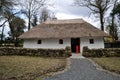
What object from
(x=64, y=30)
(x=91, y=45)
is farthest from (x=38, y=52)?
(x=91, y=45)

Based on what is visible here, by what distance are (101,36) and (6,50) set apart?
1413 cm

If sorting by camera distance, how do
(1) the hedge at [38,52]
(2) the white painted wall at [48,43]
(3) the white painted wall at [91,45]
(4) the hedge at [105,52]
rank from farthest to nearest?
(2) the white painted wall at [48,43] < (3) the white painted wall at [91,45] < (1) the hedge at [38,52] < (4) the hedge at [105,52]

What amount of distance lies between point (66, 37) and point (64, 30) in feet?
7.46

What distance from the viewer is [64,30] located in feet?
105

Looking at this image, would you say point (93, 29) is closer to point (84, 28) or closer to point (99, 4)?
point (84, 28)

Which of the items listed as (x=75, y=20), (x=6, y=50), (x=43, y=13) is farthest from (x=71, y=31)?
(x=43, y=13)

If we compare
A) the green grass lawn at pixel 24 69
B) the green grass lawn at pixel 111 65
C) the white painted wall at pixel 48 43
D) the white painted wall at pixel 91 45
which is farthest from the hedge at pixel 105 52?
the green grass lawn at pixel 24 69

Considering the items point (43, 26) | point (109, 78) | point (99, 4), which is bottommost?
point (109, 78)

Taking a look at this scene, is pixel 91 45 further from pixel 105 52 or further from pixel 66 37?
pixel 105 52

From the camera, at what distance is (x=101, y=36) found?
30062mm

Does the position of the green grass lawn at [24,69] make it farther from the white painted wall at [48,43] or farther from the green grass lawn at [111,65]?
the white painted wall at [48,43]

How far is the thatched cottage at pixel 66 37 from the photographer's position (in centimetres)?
3042

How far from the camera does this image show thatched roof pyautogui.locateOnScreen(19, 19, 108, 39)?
1195 inches

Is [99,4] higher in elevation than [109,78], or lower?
higher
